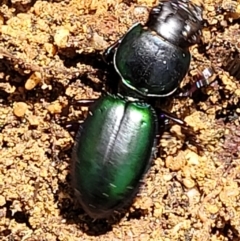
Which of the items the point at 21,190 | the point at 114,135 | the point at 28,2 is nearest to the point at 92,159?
the point at 114,135

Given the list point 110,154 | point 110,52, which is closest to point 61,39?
point 110,52

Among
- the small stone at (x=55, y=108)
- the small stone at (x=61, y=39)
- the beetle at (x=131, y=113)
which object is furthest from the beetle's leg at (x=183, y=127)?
the small stone at (x=61, y=39)

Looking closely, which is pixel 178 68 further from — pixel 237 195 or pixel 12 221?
pixel 12 221

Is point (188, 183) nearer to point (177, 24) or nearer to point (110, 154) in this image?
point (110, 154)

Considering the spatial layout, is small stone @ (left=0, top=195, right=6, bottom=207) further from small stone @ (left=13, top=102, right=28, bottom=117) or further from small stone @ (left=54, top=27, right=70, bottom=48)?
small stone @ (left=54, top=27, right=70, bottom=48)

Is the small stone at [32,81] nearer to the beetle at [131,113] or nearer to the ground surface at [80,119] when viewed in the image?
the ground surface at [80,119]

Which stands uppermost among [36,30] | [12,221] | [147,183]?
[36,30]
